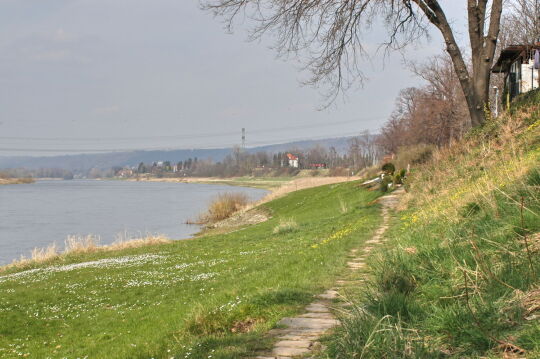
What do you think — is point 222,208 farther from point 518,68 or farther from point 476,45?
point 476,45

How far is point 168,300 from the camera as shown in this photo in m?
11.4

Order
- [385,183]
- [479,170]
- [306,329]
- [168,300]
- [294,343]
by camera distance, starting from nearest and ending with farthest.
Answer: [294,343] < [306,329] < [168,300] < [479,170] < [385,183]

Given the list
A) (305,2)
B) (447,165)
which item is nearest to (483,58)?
(447,165)

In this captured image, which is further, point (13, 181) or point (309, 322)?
point (13, 181)

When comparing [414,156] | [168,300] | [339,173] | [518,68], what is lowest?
[168,300]

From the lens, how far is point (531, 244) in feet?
17.3

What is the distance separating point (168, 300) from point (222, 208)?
117 ft

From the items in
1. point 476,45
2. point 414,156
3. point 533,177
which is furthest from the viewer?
point 414,156

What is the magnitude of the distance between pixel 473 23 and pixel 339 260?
9.94m

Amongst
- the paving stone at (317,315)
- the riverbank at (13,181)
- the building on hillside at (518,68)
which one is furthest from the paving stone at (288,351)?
the riverbank at (13,181)

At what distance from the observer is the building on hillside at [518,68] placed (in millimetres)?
29594

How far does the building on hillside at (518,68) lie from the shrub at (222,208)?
23.4 meters

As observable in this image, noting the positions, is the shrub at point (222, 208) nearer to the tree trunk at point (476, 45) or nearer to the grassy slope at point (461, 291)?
the tree trunk at point (476, 45)

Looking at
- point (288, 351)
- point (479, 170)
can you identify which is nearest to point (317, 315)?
point (288, 351)
